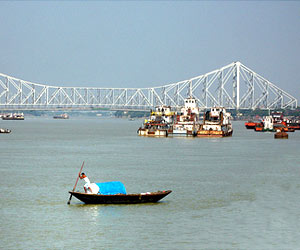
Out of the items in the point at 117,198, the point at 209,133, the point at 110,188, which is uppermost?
the point at 209,133

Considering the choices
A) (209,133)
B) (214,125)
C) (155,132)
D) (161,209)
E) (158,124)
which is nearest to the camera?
(161,209)

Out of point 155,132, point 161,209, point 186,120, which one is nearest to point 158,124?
point 155,132

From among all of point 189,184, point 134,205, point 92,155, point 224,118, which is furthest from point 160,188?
point 224,118

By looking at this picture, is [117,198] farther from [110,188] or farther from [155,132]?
[155,132]

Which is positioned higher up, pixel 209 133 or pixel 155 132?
pixel 209 133

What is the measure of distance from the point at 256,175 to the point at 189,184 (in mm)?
10385

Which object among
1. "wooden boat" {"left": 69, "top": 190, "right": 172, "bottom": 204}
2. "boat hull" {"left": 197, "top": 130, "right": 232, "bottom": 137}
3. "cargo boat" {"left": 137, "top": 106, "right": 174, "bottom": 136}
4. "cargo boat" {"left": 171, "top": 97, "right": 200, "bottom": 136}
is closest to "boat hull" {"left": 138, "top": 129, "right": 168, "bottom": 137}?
"cargo boat" {"left": 137, "top": 106, "right": 174, "bottom": 136}

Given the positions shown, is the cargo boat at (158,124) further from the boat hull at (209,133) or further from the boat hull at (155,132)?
the boat hull at (209,133)

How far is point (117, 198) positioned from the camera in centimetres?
3881

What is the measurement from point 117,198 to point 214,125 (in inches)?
4469

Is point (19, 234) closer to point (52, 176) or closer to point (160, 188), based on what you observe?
point (160, 188)

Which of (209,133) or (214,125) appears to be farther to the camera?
(214,125)

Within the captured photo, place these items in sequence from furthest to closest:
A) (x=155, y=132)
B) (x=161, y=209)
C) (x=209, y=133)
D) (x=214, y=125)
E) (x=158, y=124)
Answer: (x=214, y=125) < (x=158, y=124) < (x=155, y=132) < (x=209, y=133) < (x=161, y=209)

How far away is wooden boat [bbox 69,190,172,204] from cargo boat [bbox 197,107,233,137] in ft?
340
